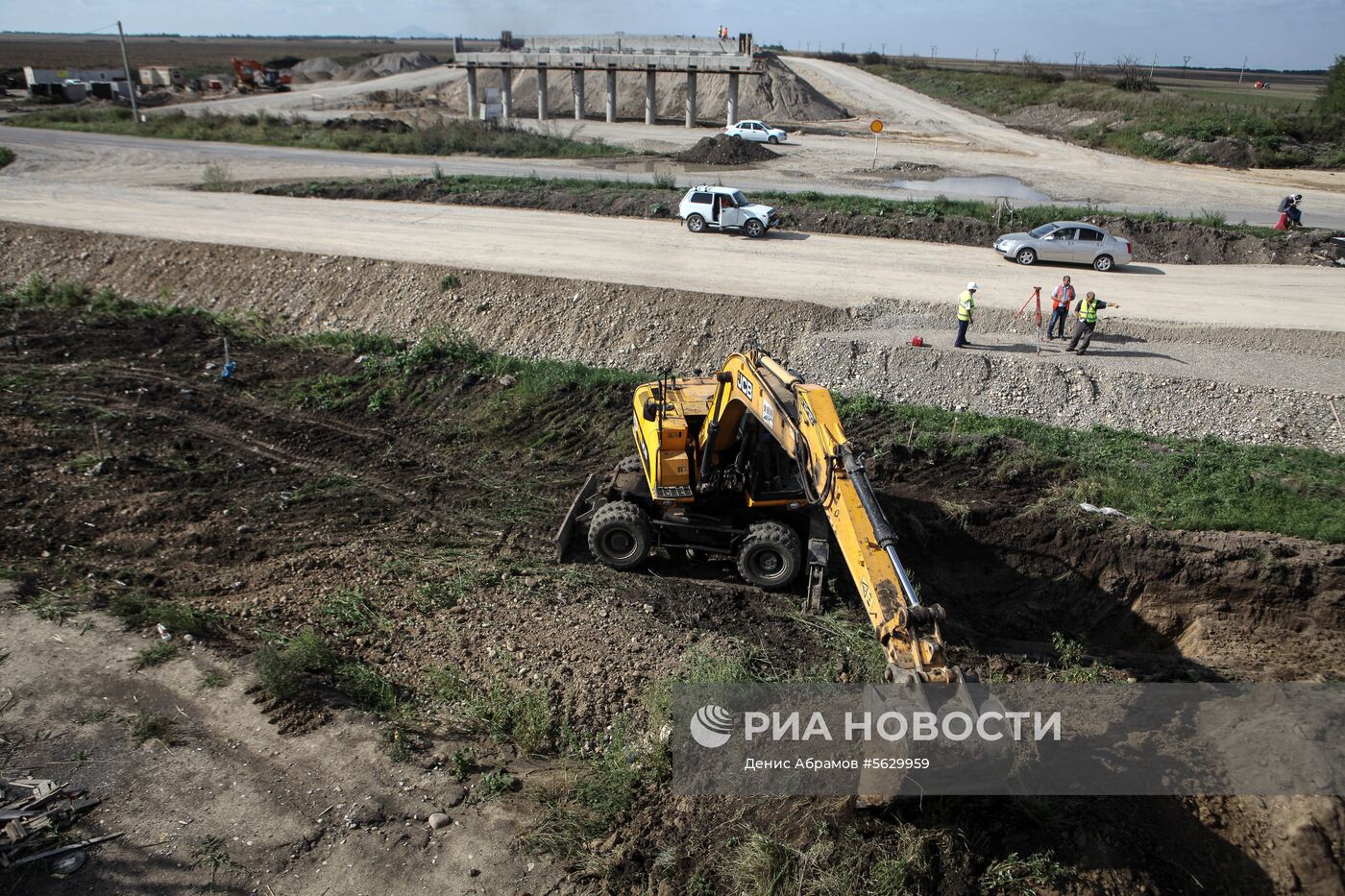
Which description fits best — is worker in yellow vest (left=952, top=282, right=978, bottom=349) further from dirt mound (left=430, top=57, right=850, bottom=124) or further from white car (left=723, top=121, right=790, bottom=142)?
dirt mound (left=430, top=57, right=850, bottom=124)

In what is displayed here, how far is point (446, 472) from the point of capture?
15242 mm

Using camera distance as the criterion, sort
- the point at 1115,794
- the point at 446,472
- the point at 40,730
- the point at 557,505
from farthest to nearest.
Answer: the point at 446,472, the point at 557,505, the point at 40,730, the point at 1115,794

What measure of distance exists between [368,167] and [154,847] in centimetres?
3495

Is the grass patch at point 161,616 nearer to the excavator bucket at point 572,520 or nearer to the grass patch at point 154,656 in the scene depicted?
the grass patch at point 154,656

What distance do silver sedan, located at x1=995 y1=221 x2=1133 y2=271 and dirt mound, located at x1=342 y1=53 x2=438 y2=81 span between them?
79.4 m

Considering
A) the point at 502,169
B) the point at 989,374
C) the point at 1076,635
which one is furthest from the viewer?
the point at 502,169

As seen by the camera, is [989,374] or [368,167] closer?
[989,374]

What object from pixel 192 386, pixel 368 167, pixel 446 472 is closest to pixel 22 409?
pixel 192 386

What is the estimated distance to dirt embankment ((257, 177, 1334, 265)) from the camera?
25109 millimetres

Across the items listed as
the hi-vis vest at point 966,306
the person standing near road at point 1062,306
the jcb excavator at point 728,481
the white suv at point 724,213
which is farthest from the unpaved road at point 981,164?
the jcb excavator at point 728,481

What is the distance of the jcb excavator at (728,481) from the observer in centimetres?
991

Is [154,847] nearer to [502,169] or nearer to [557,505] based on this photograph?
[557,505]

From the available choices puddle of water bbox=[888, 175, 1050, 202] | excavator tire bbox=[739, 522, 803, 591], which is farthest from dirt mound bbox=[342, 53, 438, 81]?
excavator tire bbox=[739, 522, 803, 591]

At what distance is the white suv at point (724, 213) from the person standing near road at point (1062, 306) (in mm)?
9697
